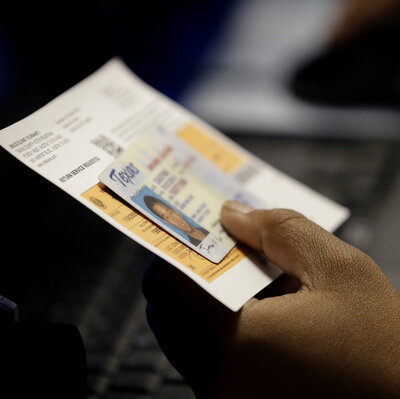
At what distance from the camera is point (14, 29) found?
2.70 feet

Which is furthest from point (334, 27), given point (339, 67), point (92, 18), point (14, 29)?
point (14, 29)

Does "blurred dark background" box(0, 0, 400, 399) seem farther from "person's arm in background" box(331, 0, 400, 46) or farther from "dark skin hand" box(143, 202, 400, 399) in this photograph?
"dark skin hand" box(143, 202, 400, 399)

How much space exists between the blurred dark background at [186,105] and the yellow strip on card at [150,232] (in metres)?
0.15

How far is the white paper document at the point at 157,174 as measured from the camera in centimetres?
53

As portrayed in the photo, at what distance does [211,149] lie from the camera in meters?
0.72

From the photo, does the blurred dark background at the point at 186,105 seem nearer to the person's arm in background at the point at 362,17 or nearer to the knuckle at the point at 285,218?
the person's arm in background at the point at 362,17

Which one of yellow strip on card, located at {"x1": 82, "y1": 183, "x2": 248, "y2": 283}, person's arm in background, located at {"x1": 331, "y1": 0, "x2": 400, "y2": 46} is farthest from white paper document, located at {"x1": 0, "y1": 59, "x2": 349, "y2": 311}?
person's arm in background, located at {"x1": 331, "y1": 0, "x2": 400, "y2": 46}

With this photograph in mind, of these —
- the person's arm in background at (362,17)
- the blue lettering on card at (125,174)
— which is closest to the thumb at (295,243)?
the blue lettering on card at (125,174)

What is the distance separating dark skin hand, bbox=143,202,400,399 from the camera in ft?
1.65

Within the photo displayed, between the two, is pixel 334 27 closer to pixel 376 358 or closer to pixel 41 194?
pixel 41 194

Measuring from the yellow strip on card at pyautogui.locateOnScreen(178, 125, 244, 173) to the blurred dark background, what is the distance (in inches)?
7.6

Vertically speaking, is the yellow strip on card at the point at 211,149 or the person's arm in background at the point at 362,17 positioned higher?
the person's arm in background at the point at 362,17

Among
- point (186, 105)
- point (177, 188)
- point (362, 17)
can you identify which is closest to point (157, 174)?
point (177, 188)

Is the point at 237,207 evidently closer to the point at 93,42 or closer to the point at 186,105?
the point at 93,42
